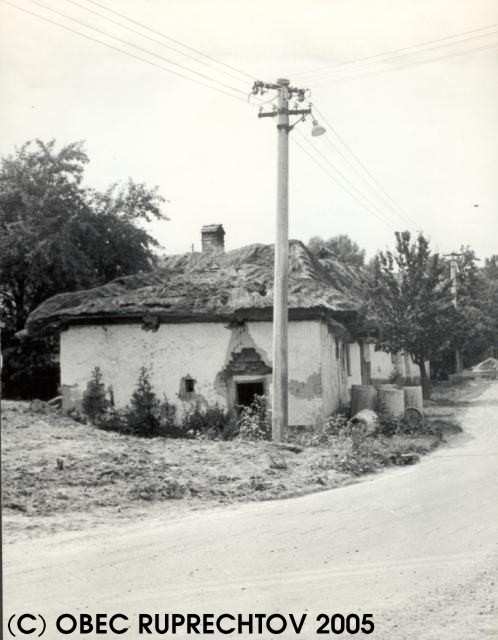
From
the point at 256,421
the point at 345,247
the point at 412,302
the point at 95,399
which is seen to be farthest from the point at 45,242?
the point at 345,247

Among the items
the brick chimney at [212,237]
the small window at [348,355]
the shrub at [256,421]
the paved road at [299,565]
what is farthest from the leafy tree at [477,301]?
the paved road at [299,565]

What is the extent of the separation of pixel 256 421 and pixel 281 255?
14.4 ft

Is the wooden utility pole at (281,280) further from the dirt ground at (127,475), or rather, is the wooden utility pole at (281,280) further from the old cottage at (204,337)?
the old cottage at (204,337)

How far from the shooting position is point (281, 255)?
15.1 meters

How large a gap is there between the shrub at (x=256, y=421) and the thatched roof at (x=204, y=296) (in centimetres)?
220

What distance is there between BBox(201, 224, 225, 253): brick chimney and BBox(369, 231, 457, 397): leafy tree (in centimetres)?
670

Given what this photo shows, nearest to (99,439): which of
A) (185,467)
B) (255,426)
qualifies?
(185,467)

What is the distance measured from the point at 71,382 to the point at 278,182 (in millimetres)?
8195

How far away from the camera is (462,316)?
29703 mm

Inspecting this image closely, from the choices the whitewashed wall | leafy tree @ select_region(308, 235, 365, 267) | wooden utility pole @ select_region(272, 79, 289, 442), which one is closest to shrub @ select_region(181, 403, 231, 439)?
the whitewashed wall

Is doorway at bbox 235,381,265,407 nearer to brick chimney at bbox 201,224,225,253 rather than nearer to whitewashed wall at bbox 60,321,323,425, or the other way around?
whitewashed wall at bbox 60,321,323,425

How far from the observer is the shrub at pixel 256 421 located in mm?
17123

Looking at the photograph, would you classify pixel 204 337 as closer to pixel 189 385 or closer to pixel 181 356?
pixel 181 356

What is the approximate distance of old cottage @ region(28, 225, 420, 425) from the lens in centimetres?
1797
